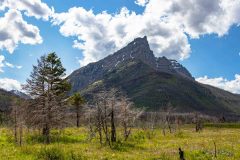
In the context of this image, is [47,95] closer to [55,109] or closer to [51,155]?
[55,109]

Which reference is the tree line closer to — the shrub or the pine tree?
the pine tree

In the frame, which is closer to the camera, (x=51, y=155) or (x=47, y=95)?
(x=51, y=155)

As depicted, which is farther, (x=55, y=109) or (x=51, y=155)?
(x=55, y=109)

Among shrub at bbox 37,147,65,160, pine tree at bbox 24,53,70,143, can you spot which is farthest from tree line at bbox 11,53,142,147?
shrub at bbox 37,147,65,160

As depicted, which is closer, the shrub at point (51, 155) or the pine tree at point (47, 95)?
the shrub at point (51, 155)

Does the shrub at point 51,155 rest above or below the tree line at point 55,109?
below

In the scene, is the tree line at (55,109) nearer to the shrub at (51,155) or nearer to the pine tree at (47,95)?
the pine tree at (47,95)

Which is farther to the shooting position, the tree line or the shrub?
the tree line

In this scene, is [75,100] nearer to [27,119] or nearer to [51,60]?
[51,60]

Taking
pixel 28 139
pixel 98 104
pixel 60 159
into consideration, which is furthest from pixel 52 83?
pixel 60 159

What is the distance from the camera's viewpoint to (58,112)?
47.4 m

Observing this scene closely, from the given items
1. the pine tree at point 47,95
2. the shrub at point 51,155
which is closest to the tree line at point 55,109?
the pine tree at point 47,95

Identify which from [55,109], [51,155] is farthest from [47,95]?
[51,155]

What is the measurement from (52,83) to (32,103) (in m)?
8.94
